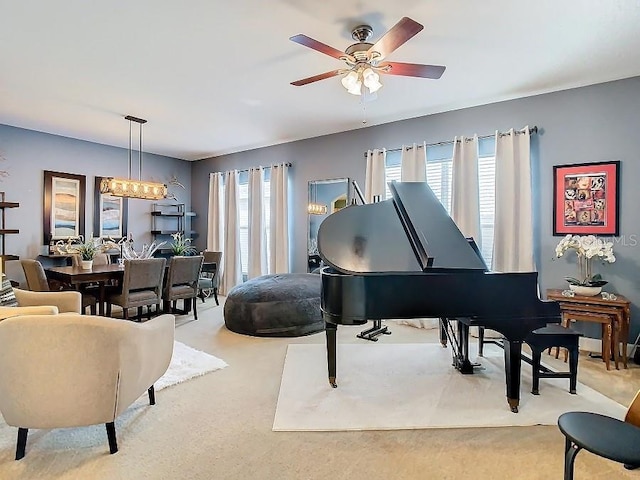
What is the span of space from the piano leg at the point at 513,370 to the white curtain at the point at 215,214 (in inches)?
229

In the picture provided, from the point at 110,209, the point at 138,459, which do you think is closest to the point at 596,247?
the point at 138,459

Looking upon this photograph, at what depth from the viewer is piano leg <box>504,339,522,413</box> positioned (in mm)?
2582

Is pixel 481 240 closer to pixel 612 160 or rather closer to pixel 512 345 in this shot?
pixel 612 160

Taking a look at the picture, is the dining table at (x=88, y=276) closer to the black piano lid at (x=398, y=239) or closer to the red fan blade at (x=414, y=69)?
the black piano lid at (x=398, y=239)

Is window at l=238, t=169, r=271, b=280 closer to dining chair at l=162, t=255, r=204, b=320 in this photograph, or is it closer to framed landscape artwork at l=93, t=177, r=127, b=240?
dining chair at l=162, t=255, r=204, b=320

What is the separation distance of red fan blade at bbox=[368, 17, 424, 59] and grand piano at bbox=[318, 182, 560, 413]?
128 centimetres

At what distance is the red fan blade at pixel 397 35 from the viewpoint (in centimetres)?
220

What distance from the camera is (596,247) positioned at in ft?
11.9

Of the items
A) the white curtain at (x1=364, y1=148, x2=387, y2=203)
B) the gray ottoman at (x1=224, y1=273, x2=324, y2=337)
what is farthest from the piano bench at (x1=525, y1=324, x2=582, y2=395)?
the white curtain at (x1=364, y1=148, x2=387, y2=203)

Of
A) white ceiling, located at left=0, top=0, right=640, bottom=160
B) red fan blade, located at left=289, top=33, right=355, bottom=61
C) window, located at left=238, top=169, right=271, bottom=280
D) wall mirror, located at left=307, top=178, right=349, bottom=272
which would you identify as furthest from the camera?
window, located at left=238, top=169, right=271, bottom=280

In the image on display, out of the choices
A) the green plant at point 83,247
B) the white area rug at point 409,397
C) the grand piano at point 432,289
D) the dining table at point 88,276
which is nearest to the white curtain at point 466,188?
the white area rug at point 409,397

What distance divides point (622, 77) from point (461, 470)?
3993mm

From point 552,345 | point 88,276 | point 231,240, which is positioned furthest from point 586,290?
point 231,240

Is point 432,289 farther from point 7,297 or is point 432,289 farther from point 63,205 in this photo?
point 63,205
